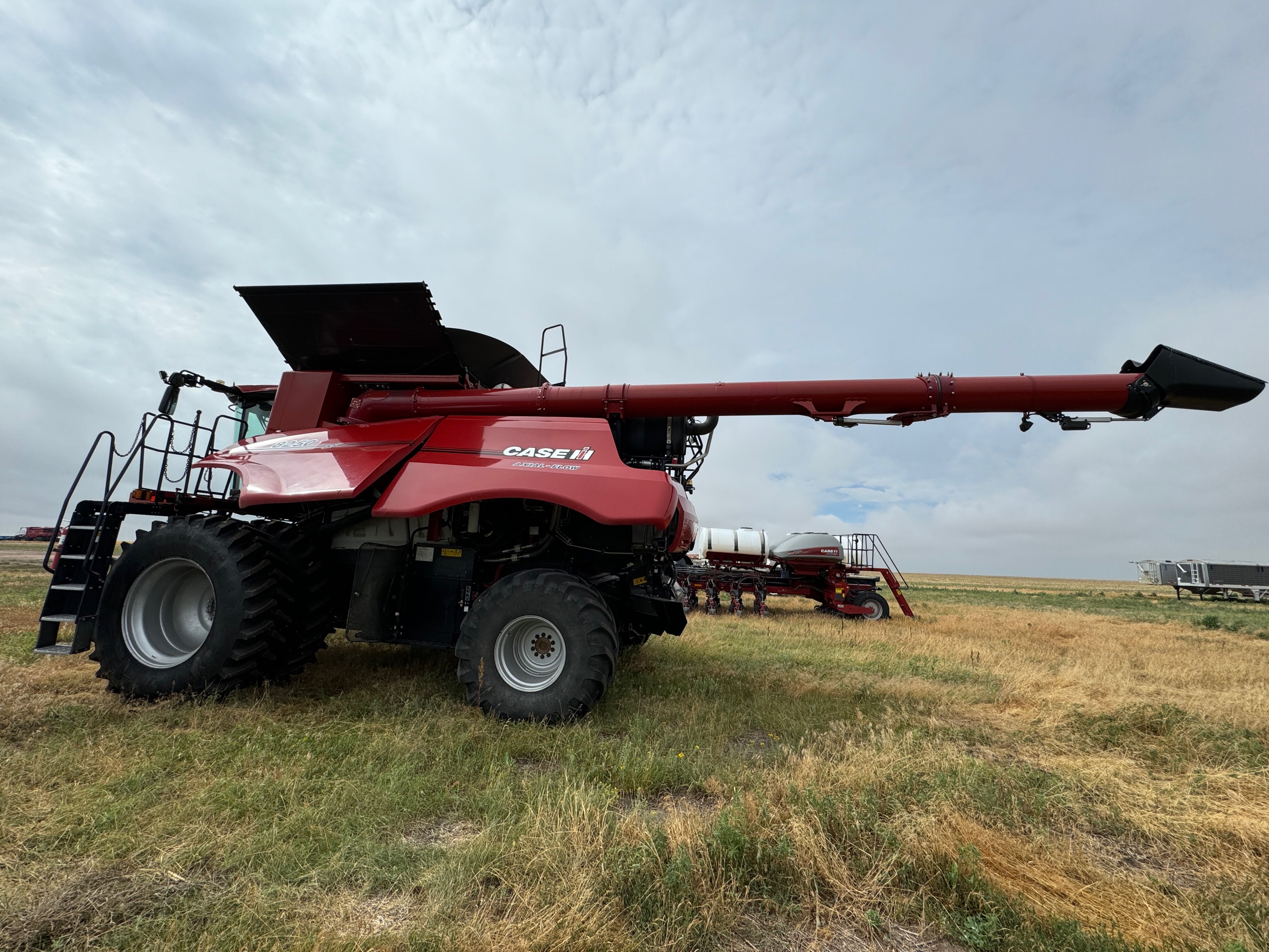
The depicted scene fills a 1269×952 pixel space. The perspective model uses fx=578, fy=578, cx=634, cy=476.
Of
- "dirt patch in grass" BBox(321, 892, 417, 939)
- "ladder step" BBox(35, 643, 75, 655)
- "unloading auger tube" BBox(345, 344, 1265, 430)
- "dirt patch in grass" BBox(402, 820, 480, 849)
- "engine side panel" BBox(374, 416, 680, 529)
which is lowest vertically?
"dirt patch in grass" BBox(402, 820, 480, 849)

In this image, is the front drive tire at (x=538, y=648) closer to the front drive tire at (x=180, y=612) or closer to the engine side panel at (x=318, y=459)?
the engine side panel at (x=318, y=459)

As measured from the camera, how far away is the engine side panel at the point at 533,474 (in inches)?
182

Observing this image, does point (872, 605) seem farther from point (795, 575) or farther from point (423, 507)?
point (423, 507)

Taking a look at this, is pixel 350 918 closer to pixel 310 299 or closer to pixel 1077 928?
pixel 1077 928

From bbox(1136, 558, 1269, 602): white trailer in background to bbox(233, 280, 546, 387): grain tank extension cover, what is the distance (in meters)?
44.9

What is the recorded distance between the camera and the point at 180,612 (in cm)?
541

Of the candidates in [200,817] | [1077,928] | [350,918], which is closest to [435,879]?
[350,918]

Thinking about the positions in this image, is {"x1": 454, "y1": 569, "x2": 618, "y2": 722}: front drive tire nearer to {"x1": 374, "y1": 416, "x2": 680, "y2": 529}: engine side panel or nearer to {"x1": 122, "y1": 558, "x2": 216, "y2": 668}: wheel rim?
{"x1": 374, "y1": 416, "x2": 680, "y2": 529}: engine side panel

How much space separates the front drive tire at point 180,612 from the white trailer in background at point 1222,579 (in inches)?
1822

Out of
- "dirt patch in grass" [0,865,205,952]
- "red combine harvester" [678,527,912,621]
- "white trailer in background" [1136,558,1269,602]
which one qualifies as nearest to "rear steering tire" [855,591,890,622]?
"red combine harvester" [678,527,912,621]

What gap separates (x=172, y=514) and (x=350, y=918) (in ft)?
17.9

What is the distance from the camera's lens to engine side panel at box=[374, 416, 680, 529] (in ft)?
15.2

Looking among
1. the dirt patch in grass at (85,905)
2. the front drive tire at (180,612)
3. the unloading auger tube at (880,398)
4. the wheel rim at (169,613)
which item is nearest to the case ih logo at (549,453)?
the unloading auger tube at (880,398)

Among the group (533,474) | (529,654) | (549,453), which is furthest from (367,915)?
(549,453)
